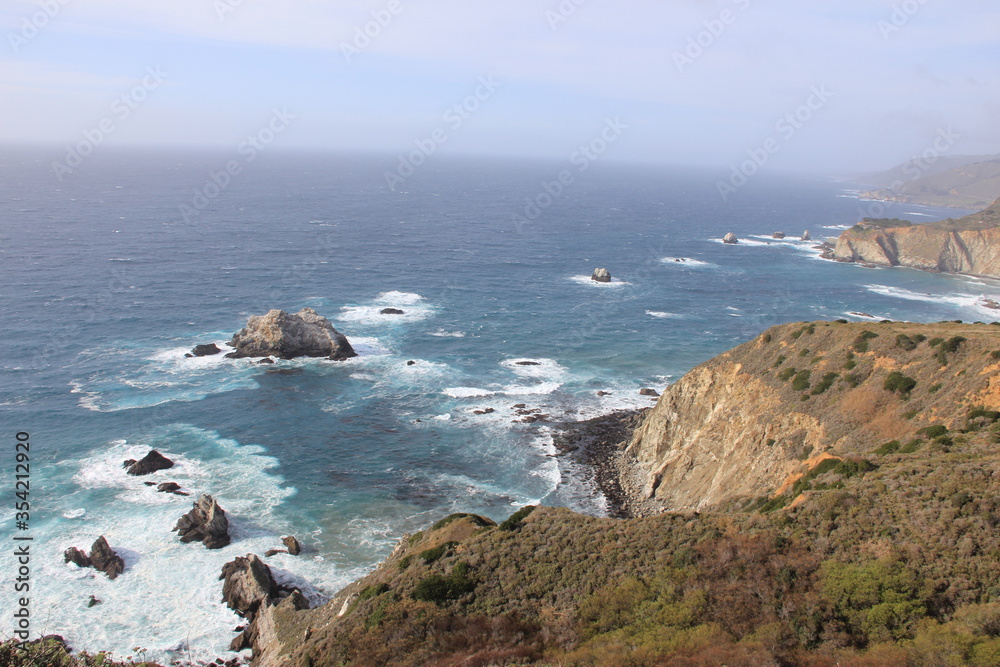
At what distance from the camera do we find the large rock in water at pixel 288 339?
96750 mm

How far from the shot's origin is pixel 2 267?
12988 cm

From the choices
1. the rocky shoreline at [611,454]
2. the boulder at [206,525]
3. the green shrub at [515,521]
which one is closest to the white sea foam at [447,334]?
the rocky shoreline at [611,454]

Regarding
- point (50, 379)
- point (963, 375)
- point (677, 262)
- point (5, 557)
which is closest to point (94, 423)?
point (50, 379)

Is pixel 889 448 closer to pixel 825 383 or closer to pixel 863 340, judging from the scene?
pixel 825 383

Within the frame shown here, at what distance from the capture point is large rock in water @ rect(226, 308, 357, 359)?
96750 mm

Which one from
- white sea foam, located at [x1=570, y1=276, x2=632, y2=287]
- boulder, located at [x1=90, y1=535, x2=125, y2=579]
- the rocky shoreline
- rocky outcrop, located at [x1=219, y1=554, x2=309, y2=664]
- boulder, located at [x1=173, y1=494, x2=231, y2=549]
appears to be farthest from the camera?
white sea foam, located at [x1=570, y1=276, x2=632, y2=287]

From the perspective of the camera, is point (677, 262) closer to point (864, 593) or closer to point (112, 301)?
point (112, 301)

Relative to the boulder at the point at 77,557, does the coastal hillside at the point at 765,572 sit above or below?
above

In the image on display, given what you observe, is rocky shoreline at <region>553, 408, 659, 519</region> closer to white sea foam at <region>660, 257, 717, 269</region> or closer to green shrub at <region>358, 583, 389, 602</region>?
green shrub at <region>358, 583, 389, 602</region>

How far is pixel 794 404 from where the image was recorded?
55.7 metres

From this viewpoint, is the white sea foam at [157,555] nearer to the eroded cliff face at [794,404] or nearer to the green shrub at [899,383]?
the eroded cliff face at [794,404]

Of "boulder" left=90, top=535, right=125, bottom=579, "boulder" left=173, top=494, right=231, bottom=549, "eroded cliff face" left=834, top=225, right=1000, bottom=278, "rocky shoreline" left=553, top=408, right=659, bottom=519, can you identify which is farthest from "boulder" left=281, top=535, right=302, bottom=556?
"eroded cliff face" left=834, top=225, right=1000, bottom=278

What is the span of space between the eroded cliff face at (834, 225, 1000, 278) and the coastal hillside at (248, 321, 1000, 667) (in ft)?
517

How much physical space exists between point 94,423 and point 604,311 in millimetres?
86736
